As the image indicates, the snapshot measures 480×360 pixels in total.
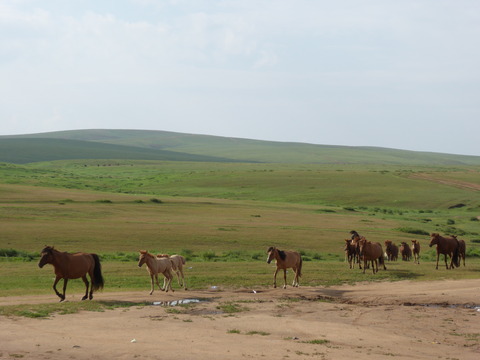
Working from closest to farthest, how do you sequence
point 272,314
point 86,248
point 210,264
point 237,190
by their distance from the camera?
point 272,314 → point 210,264 → point 86,248 → point 237,190

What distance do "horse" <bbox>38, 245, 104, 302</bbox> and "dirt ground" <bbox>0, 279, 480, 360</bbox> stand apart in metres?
0.59

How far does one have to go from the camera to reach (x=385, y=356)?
15289 mm

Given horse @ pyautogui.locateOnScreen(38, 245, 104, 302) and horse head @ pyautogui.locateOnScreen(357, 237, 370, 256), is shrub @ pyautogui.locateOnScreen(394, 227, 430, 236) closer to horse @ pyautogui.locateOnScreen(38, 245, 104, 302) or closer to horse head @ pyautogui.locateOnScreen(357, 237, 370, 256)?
horse head @ pyautogui.locateOnScreen(357, 237, 370, 256)

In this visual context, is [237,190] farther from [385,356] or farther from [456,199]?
[385,356]

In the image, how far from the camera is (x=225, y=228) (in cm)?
4450

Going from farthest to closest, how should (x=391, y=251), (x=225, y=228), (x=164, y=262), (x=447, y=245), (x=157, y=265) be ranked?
(x=225, y=228) < (x=391, y=251) < (x=447, y=245) < (x=164, y=262) < (x=157, y=265)

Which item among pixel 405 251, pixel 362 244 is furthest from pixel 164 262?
pixel 405 251

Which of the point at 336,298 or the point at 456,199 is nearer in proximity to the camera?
the point at 336,298

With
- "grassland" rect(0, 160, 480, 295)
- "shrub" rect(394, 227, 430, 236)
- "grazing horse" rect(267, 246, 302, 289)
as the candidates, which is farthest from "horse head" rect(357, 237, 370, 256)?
"shrub" rect(394, 227, 430, 236)

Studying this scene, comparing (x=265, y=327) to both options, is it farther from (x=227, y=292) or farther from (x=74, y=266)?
(x=74, y=266)

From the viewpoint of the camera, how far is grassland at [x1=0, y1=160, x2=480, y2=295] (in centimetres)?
2786

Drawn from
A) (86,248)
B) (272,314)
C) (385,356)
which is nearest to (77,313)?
(272,314)

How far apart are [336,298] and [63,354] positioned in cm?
1108

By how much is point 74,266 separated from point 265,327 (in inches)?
264
